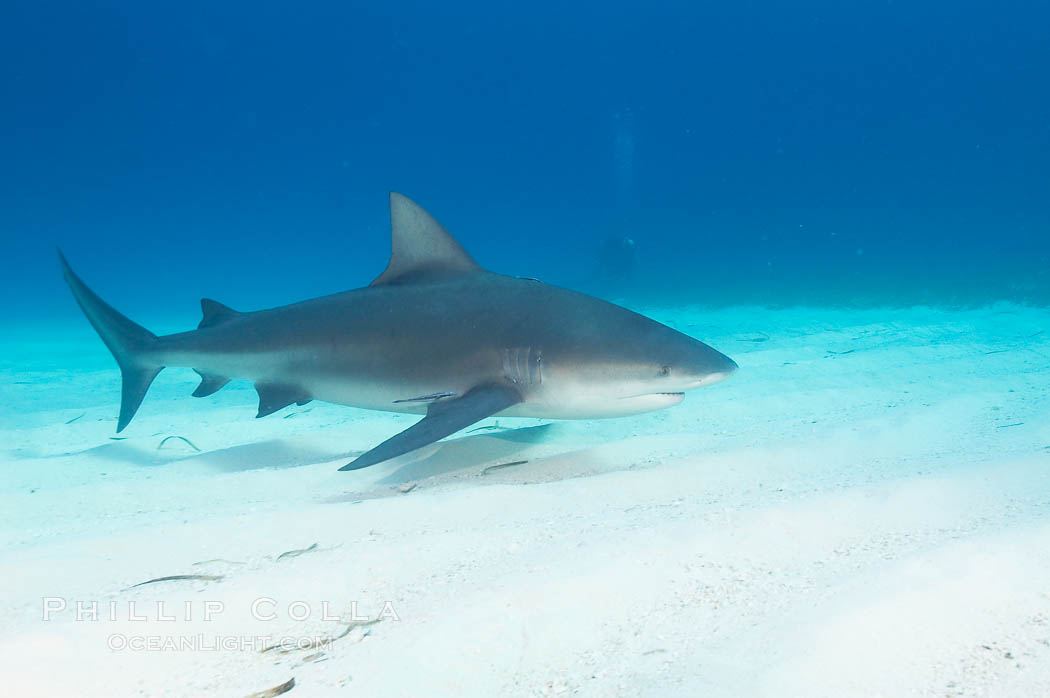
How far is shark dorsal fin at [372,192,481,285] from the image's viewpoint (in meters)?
4.02

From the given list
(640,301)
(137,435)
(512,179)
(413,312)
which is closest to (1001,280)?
(640,301)

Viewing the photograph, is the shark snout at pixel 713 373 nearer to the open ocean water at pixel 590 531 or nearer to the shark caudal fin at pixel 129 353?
the open ocean water at pixel 590 531

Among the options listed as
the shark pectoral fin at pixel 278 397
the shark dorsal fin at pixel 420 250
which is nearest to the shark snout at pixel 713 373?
the shark dorsal fin at pixel 420 250

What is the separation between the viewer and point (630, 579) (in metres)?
1.70

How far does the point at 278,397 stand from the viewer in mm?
4211

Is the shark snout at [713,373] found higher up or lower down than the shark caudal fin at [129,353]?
lower down

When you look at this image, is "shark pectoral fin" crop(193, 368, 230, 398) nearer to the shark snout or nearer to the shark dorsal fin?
the shark dorsal fin

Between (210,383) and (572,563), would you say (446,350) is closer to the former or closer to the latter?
(572,563)

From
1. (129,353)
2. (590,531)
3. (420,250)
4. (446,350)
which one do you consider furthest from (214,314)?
(590,531)

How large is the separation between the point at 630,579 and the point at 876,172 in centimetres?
6731

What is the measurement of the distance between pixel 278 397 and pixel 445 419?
6.17 ft

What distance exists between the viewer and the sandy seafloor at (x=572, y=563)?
4.32ft

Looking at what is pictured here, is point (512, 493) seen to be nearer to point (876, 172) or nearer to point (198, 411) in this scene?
point (198, 411)

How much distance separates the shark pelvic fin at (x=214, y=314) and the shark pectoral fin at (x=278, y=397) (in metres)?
0.90
